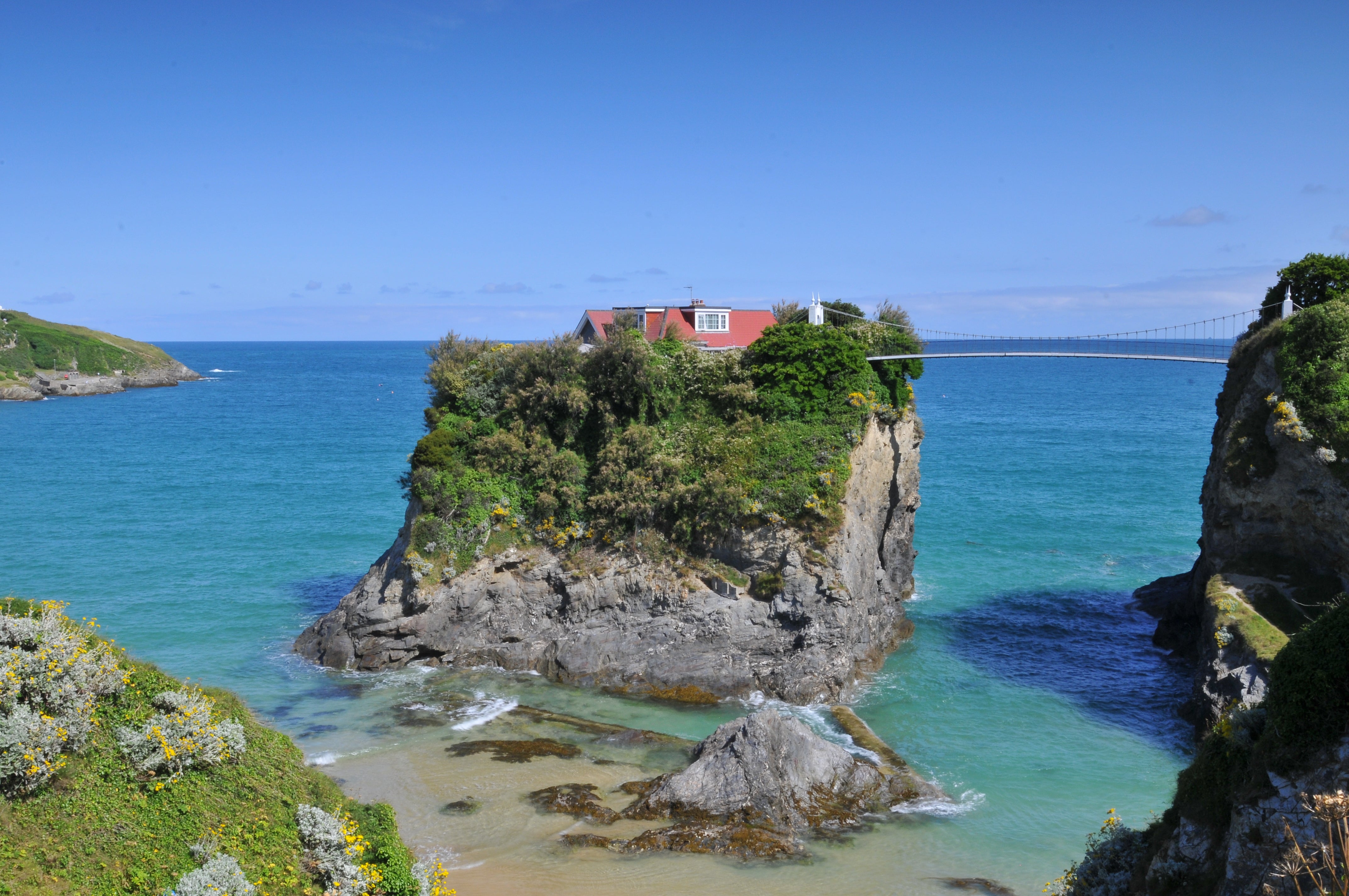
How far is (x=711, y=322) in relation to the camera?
1783 inches

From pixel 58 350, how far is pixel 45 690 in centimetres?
15202

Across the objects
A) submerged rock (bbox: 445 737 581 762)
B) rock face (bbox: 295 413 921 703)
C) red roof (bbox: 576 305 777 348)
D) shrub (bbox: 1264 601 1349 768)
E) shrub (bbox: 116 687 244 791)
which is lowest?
submerged rock (bbox: 445 737 581 762)

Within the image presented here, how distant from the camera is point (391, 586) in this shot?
33.0m

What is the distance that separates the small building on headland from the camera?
44.8m

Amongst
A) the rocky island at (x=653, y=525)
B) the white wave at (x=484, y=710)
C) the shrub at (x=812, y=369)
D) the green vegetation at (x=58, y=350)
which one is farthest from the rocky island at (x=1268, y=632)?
the green vegetation at (x=58, y=350)

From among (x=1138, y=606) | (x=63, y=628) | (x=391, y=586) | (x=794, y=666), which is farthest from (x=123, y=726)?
(x=1138, y=606)

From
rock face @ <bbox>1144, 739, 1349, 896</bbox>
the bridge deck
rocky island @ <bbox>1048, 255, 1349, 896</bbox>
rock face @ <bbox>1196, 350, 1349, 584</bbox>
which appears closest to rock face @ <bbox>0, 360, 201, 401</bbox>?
the bridge deck

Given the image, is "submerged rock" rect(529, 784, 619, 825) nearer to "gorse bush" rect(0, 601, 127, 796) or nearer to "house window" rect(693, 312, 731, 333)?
"gorse bush" rect(0, 601, 127, 796)

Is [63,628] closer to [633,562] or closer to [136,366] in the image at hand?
[633,562]

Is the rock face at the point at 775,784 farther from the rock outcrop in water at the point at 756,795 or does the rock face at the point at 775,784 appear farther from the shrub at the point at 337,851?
the shrub at the point at 337,851

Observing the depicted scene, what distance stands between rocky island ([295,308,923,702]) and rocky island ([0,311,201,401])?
117 meters

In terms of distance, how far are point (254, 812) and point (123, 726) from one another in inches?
114

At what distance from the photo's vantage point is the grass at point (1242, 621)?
87.8 feet

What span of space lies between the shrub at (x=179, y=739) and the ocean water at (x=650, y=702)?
613 cm
